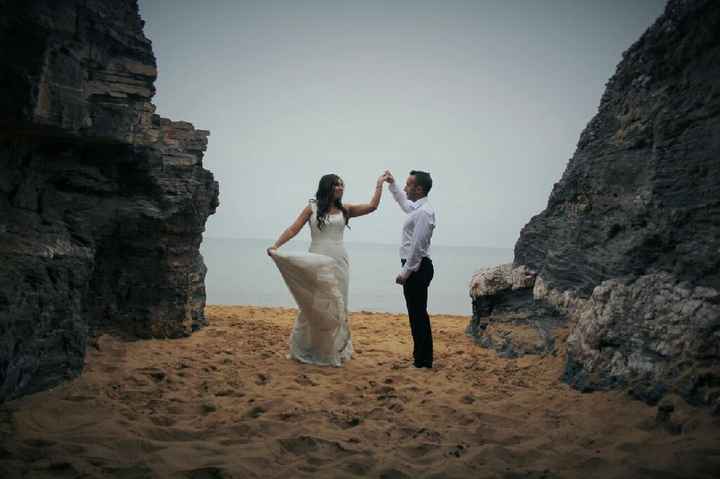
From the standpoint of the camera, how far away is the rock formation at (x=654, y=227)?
372 cm

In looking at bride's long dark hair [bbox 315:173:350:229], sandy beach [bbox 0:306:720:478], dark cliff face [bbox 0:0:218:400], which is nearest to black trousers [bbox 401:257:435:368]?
sandy beach [bbox 0:306:720:478]

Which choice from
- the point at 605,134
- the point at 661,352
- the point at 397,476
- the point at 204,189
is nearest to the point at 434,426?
the point at 397,476

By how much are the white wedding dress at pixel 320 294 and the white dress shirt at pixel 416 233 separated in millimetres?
889

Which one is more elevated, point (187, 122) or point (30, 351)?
→ point (187, 122)

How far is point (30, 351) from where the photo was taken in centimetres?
396

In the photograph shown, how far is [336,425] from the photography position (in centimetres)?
371

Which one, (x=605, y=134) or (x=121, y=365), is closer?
(x=121, y=365)

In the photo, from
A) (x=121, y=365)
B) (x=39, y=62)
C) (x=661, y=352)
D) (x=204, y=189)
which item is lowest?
(x=121, y=365)

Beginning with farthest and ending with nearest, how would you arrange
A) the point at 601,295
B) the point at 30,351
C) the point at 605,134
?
the point at 605,134 < the point at 601,295 < the point at 30,351

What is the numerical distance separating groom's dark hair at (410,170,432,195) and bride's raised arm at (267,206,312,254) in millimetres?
1533

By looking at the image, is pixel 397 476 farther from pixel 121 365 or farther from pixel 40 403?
pixel 121 365

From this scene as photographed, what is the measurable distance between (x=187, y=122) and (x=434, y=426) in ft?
19.2

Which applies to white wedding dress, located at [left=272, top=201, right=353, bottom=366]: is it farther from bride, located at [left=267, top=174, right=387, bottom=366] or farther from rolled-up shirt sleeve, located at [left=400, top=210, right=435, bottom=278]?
rolled-up shirt sleeve, located at [left=400, top=210, right=435, bottom=278]

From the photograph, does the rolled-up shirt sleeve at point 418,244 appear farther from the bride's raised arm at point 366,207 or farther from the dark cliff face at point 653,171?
the dark cliff face at point 653,171
